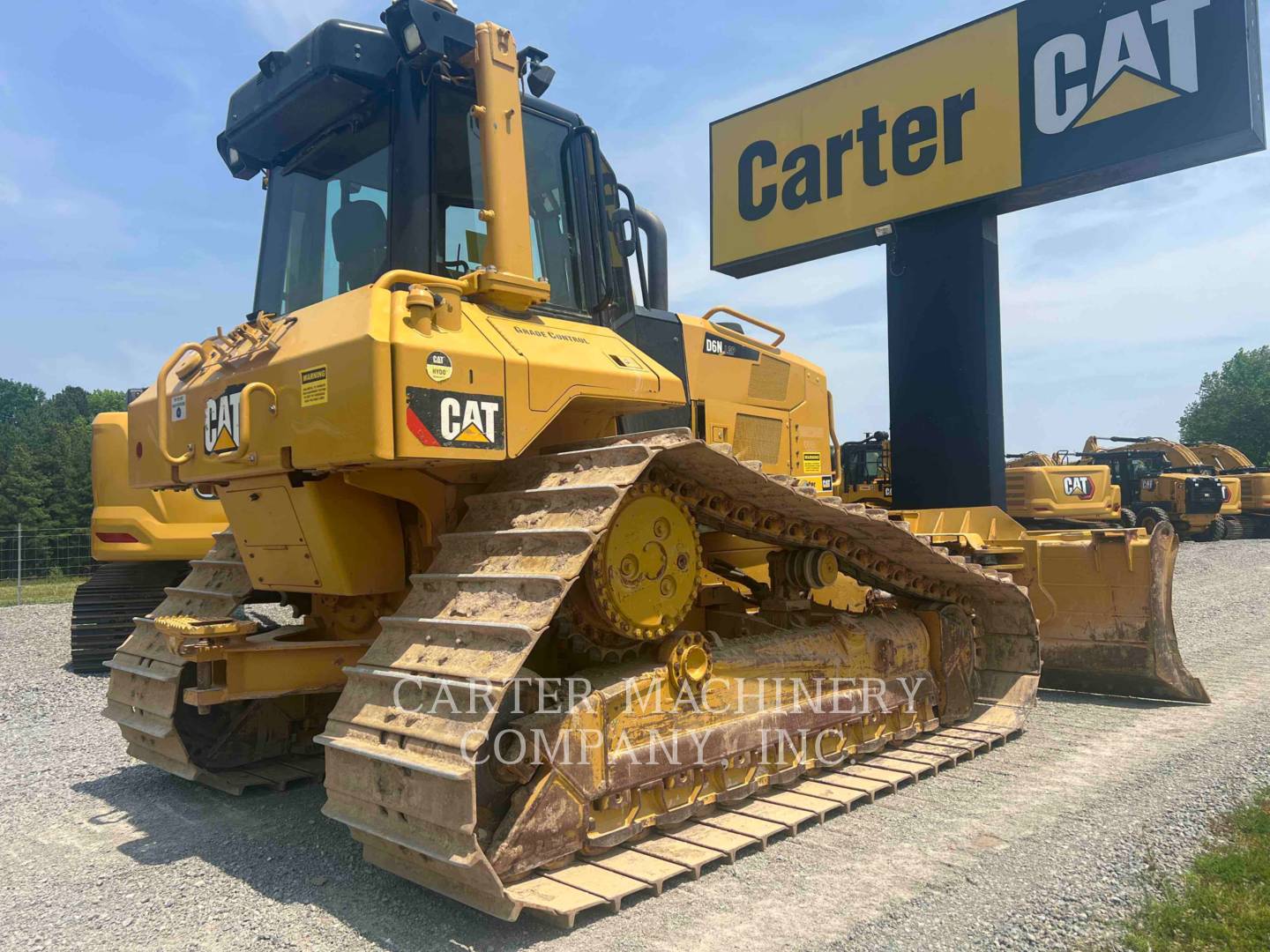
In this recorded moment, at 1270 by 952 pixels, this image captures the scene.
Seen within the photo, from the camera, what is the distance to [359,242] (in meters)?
4.53

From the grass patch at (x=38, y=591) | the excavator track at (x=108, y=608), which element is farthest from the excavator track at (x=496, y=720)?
the grass patch at (x=38, y=591)

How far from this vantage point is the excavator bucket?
6797mm

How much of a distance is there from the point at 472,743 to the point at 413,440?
3.74ft

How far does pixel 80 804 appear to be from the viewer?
5.02m

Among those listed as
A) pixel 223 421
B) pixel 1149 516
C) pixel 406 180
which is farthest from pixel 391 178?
pixel 1149 516

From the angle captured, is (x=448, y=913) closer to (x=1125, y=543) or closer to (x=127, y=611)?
(x=1125, y=543)

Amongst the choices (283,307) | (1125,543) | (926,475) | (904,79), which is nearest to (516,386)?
(283,307)

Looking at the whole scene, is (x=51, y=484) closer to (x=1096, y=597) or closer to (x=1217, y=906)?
(x=1096, y=597)

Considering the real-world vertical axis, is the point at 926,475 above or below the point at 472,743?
above

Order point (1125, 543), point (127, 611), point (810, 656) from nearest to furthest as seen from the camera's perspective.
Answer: point (810, 656) < point (1125, 543) < point (127, 611)

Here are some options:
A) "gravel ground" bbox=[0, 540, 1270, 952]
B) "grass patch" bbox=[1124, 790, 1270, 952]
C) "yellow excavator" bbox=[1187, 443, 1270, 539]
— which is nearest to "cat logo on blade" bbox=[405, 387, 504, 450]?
"gravel ground" bbox=[0, 540, 1270, 952]

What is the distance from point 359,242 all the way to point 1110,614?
5870mm

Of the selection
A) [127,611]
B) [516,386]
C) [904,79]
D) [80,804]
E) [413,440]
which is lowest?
[80,804]

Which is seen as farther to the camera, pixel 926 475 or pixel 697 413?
pixel 926 475
